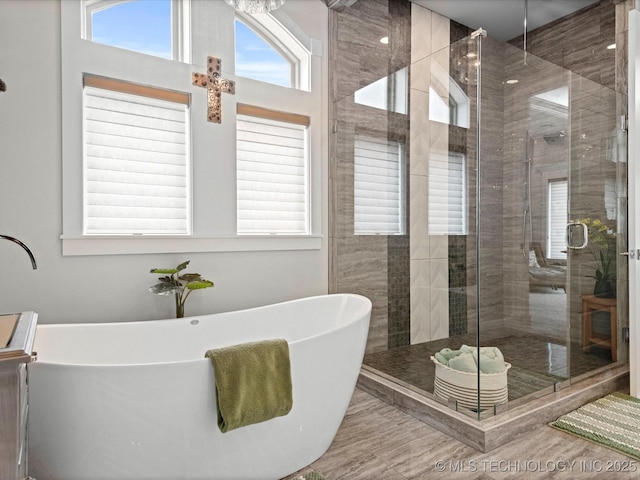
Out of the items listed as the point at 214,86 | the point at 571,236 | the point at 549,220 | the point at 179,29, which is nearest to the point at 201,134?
the point at 214,86

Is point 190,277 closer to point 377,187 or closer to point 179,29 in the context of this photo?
point 377,187

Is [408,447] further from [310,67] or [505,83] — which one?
[310,67]

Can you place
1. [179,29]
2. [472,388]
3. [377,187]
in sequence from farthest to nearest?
[377,187] < [179,29] < [472,388]

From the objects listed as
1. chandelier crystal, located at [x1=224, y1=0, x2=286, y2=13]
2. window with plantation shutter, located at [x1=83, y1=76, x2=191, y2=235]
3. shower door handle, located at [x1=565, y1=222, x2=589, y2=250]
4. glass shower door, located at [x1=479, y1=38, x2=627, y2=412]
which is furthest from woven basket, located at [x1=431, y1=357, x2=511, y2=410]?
chandelier crystal, located at [x1=224, y1=0, x2=286, y2=13]

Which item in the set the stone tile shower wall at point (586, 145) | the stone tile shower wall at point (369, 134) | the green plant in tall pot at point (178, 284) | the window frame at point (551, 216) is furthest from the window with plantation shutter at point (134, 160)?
the window frame at point (551, 216)

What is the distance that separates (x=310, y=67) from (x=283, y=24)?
0.35 meters

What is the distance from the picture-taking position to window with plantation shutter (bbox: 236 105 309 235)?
2.88m

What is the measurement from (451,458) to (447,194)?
141 centimetres

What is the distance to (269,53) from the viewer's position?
122 inches

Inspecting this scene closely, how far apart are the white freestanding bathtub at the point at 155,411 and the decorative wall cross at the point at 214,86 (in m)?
1.37

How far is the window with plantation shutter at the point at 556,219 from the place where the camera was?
2.69m

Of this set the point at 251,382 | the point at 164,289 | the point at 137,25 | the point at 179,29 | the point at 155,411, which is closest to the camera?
the point at 155,411

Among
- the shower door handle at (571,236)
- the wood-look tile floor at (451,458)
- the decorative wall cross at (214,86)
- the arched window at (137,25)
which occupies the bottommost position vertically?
the wood-look tile floor at (451,458)

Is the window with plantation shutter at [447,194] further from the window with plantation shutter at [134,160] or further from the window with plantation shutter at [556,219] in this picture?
the window with plantation shutter at [134,160]
